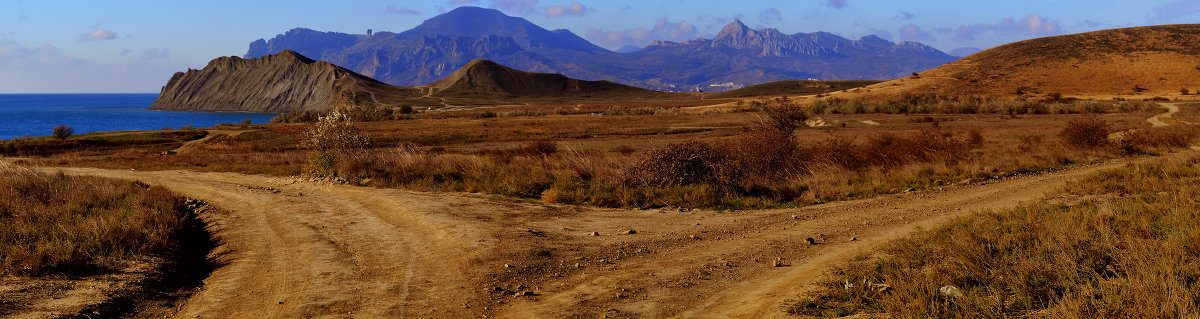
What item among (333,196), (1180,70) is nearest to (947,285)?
(333,196)

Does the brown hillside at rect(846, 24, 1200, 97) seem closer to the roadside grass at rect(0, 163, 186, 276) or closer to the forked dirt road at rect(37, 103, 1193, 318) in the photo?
the forked dirt road at rect(37, 103, 1193, 318)

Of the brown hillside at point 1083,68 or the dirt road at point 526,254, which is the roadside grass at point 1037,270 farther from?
the brown hillside at point 1083,68

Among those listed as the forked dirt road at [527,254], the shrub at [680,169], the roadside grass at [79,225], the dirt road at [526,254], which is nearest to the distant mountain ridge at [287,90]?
the roadside grass at [79,225]

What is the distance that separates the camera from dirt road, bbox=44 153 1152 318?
6.91 metres

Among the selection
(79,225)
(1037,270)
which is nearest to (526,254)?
(1037,270)

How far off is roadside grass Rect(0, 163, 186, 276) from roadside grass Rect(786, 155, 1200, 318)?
9144mm

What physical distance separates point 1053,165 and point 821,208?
11.0 meters

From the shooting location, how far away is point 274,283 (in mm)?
7867

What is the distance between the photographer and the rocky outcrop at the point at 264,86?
529 ft

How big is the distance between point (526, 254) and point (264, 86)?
191m

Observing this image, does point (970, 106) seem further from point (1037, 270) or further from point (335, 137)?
point (1037, 270)

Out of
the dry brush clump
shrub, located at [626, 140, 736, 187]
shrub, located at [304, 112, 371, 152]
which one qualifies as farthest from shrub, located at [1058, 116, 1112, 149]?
the dry brush clump

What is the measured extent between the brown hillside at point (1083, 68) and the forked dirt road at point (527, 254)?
78.8 meters

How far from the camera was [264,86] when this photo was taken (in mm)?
175875
